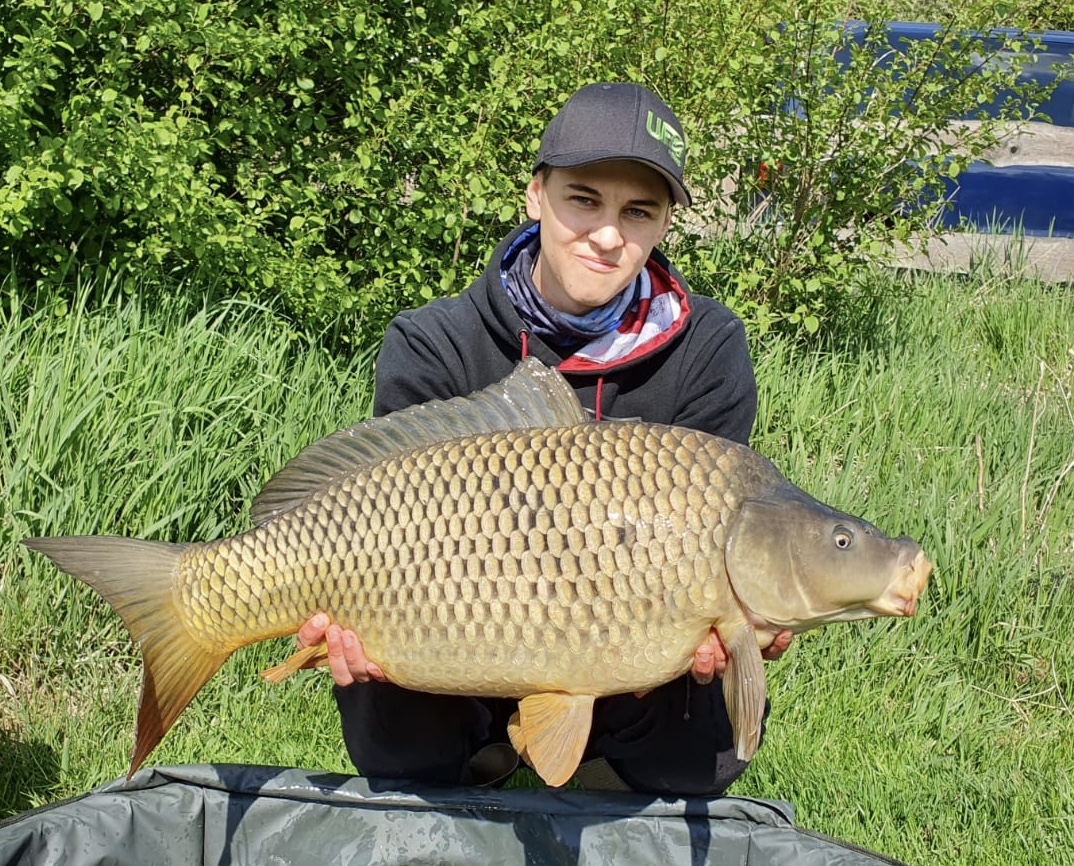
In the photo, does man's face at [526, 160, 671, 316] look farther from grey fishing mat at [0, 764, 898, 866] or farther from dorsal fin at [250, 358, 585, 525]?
grey fishing mat at [0, 764, 898, 866]

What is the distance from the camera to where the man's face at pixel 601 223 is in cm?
189

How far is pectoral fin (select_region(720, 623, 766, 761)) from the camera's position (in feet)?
5.01

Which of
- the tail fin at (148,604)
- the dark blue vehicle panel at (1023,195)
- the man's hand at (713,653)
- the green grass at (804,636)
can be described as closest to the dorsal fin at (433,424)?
the tail fin at (148,604)

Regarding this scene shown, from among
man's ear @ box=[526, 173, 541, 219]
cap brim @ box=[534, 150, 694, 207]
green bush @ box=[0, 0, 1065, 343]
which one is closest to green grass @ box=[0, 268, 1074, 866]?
green bush @ box=[0, 0, 1065, 343]

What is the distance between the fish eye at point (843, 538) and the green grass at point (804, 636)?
2.57 feet

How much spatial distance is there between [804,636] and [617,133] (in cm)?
115

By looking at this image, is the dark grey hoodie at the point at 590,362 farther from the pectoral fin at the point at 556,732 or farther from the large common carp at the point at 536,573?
the pectoral fin at the point at 556,732

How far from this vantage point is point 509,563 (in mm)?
1532

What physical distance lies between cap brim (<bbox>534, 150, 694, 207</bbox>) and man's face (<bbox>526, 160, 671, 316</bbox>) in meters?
0.02

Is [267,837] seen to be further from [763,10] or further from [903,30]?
[903,30]

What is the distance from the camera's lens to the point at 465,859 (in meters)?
1.95

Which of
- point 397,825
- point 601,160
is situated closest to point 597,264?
point 601,160

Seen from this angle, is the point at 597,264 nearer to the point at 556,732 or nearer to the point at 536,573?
the point at 536,573

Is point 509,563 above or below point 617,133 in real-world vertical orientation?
below
